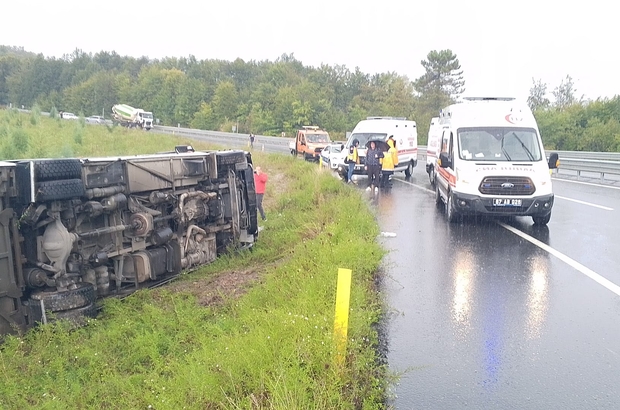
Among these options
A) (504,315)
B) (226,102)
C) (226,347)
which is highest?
(226,102)

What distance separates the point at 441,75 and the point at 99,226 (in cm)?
6931

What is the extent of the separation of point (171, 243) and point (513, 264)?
5.43 metres

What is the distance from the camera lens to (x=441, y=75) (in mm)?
71188

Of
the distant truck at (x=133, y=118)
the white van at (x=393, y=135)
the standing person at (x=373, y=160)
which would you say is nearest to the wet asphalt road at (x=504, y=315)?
the standing person at (x=373, y=160)

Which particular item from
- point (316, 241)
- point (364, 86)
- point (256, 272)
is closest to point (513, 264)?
point (316, 241)

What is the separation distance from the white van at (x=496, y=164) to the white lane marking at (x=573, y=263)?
1.83 feet

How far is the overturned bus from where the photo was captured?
19.8 ft

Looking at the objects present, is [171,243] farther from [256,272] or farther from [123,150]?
[123,150]

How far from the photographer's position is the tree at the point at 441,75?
70.3 metres

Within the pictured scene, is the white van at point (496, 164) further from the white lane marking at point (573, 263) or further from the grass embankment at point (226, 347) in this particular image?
the grass embankment at point (226, 347)

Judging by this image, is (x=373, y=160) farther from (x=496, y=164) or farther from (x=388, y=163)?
(x=496, y=164)

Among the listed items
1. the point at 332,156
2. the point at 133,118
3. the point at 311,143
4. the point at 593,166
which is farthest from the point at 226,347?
the point at 133,118

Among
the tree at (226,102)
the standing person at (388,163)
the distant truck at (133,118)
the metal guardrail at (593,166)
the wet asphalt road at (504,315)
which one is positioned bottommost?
the wet asphalt road at (504,315)

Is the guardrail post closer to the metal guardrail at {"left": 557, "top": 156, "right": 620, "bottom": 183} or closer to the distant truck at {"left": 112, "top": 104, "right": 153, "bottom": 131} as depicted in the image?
the metal guardrail at {"left": 557, "top": 156, "right": 620, "bottom": 183}
